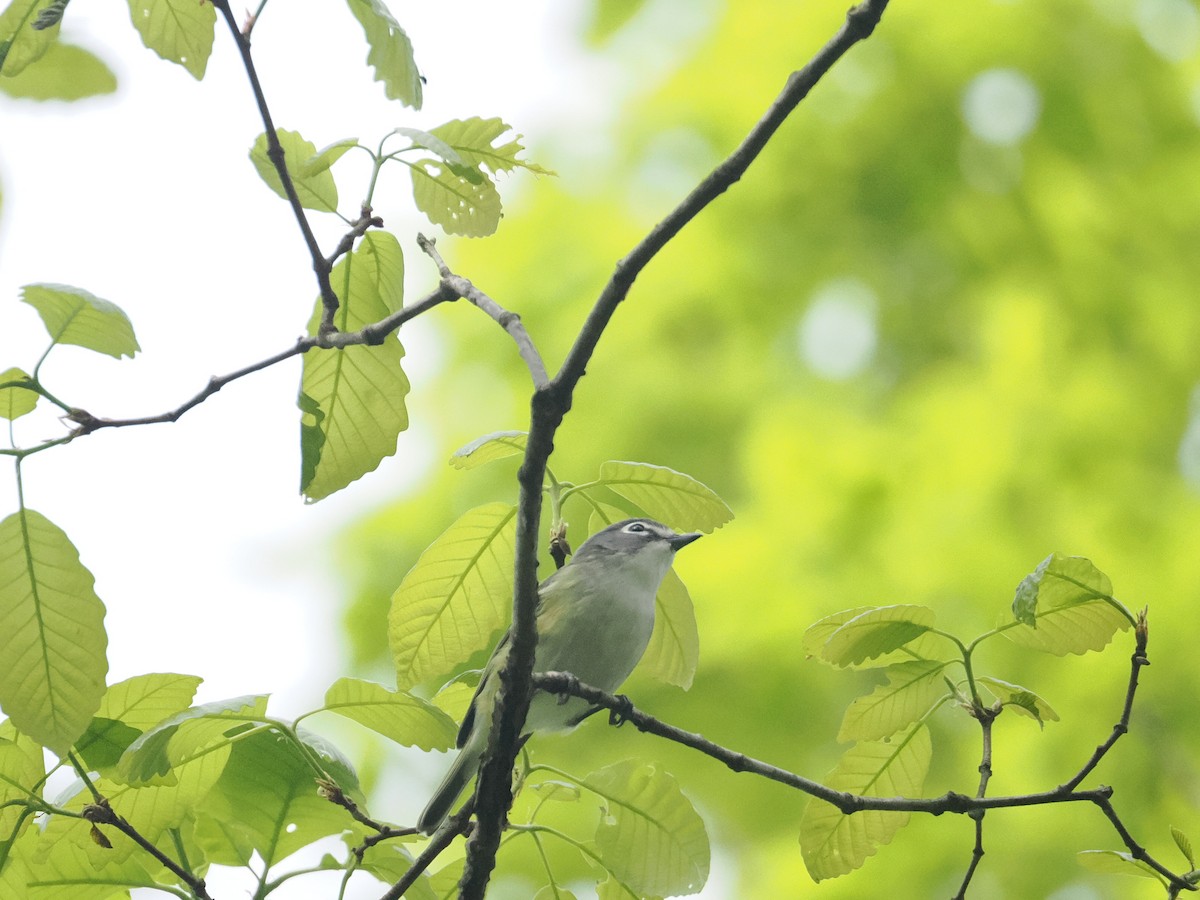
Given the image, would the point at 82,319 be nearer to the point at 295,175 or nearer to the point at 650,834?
the point at 295,175

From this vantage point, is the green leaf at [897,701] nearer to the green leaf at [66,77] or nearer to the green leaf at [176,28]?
the green leaf at [176,28]

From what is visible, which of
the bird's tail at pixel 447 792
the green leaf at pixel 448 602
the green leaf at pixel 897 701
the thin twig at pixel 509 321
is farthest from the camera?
the bird's tail at pixel 447 792

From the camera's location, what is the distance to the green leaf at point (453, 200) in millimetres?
2004

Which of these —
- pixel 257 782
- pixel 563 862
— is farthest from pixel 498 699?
pixel 563 862

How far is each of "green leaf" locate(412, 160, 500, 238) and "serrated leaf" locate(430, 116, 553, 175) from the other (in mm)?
135

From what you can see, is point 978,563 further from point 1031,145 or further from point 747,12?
point 747,12

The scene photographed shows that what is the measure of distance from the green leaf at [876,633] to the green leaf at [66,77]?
1749 millimetres

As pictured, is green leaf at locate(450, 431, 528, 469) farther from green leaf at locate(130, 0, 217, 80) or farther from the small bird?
the small bird

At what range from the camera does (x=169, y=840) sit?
6.21ft

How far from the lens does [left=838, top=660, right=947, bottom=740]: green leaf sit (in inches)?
75.5

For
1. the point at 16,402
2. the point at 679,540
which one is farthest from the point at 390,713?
the point at 679,540

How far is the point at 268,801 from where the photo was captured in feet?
6.20

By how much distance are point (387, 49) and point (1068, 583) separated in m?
1.30

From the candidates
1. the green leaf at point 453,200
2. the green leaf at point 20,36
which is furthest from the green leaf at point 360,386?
the green leaf at point 20,36
